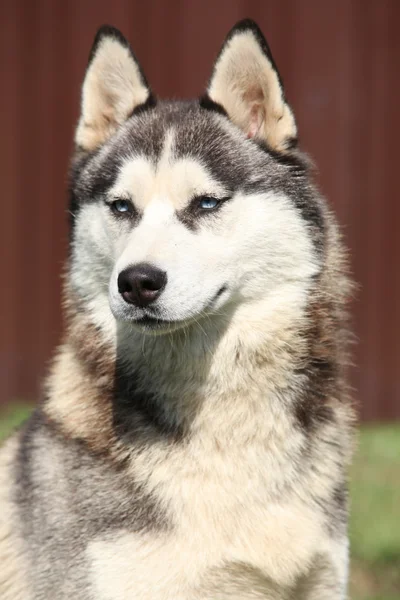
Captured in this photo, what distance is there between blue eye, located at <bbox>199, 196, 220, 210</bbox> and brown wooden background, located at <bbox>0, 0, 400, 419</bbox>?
16.0 feet

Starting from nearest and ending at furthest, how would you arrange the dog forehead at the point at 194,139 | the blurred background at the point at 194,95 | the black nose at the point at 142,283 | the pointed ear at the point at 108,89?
the black nose at the point at 142,283, the dog forehead at the point at 194,139, the pointed ear at the point at 108,89, the blurred background at the point at 194,95

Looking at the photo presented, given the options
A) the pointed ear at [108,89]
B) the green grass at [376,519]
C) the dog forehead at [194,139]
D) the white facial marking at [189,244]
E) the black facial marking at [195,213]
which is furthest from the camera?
the green grass at [376,519]

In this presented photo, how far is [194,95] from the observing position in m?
8.11

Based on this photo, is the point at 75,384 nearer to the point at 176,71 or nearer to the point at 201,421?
the point at 201,421

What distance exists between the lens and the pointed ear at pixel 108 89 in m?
3.64

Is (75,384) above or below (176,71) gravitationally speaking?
below

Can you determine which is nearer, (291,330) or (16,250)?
(291,330)

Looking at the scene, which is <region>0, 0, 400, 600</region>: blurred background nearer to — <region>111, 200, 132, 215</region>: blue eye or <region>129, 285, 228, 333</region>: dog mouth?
<region>111, 200, 132, 215</region>: blue eye

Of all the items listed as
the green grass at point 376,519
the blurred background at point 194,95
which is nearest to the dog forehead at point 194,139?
the green grass at point 376,519

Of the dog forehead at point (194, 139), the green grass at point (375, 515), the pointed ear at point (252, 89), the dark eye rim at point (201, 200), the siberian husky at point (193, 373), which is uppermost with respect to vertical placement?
the pointed ear at point (252, 89)

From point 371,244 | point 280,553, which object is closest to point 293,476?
point 280,553

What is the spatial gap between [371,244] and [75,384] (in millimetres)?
5123

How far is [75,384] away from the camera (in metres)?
3.62

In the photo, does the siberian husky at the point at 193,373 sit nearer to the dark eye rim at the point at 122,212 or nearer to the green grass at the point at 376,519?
the dark eye rim at the point at 122,212
